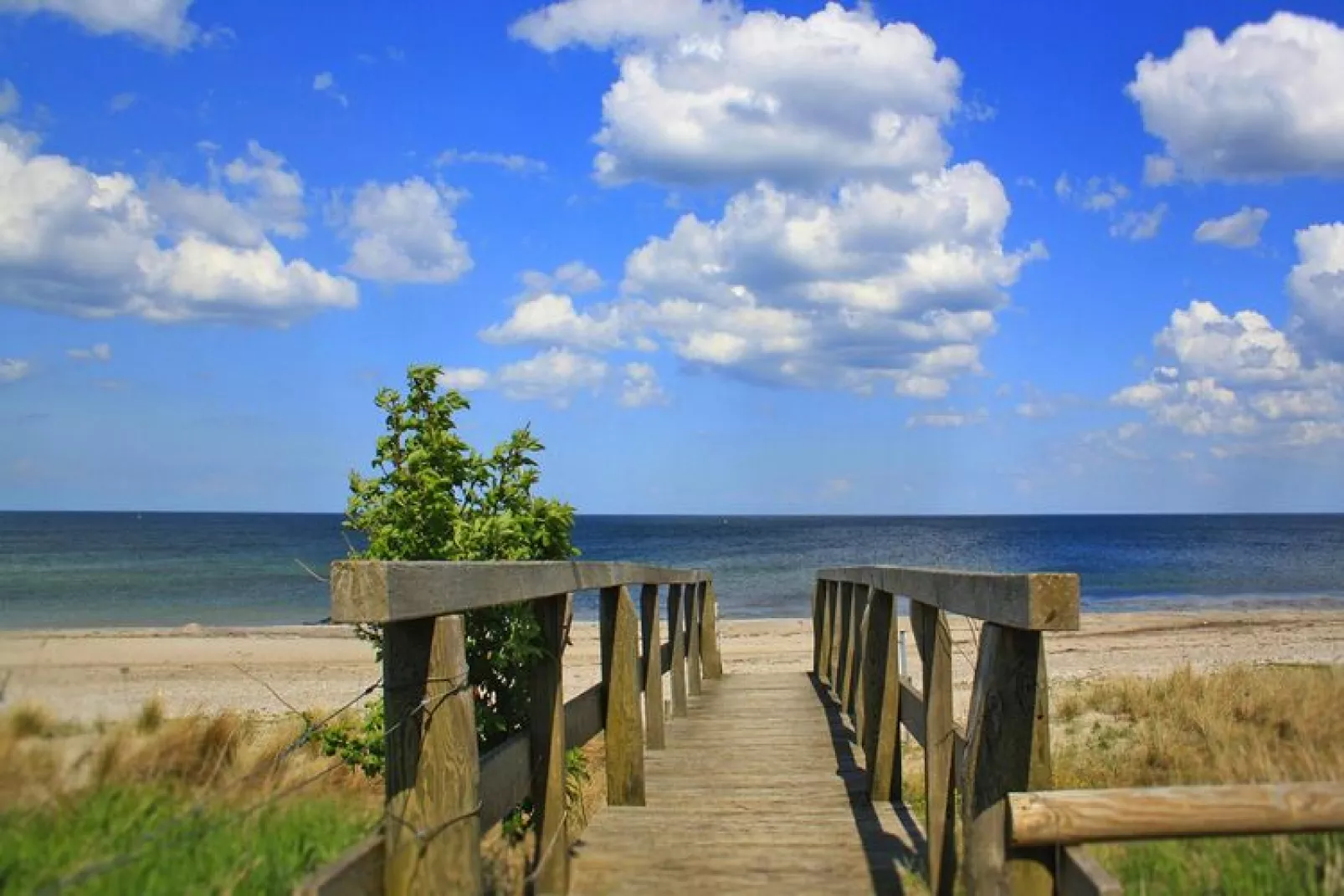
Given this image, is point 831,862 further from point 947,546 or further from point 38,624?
point 947,546

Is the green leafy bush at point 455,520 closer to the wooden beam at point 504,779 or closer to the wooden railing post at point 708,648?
the wooden beam at point 504,779

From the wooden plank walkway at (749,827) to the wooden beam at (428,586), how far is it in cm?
131

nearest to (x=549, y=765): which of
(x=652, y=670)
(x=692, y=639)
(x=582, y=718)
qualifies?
(x=582, y=718)

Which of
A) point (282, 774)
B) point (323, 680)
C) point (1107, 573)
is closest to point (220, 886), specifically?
point (282, 774)

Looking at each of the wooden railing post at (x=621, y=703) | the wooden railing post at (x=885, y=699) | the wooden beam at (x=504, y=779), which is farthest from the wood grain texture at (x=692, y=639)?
the wooden beam at (x=504, y=779)

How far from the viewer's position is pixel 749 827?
17.3ft

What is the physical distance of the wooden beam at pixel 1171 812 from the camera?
2.55 metres

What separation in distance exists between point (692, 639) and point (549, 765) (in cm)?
669

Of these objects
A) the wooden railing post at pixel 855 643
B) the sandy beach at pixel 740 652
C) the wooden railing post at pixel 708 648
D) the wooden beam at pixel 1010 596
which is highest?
the wooden beam at pixel 1010 596

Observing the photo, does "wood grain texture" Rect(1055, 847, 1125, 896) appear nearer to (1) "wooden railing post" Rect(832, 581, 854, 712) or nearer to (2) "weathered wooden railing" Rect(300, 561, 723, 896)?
(2) "weathered wooden railing" Rect(300, 561, 723, 896)

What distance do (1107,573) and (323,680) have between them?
155 ft

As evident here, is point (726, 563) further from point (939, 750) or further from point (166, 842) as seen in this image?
point (166, 842)

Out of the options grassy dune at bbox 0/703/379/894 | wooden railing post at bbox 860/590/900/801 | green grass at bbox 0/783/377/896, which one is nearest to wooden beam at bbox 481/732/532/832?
grassy dune at bbox 0/703/379/894

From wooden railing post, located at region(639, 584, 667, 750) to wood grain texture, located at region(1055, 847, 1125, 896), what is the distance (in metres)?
4.16
